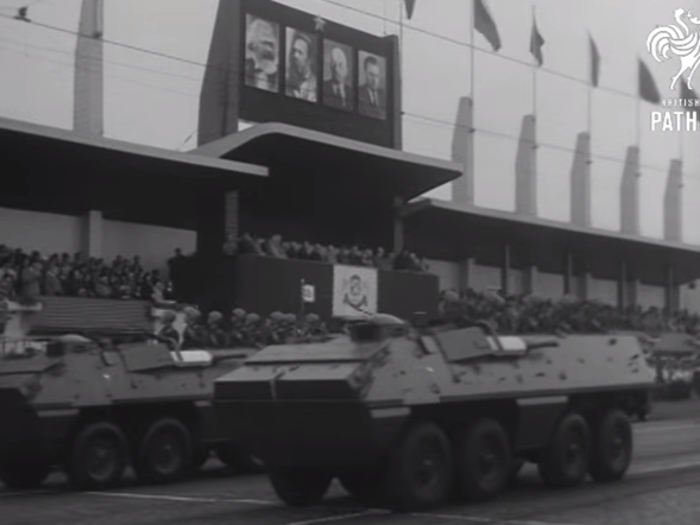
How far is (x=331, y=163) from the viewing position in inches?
1407

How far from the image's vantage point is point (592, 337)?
56.1 feet

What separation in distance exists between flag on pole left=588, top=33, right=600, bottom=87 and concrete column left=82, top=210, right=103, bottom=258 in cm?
2467

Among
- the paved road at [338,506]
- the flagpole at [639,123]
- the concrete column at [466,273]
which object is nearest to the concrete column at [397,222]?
the concrete column at [466,273]

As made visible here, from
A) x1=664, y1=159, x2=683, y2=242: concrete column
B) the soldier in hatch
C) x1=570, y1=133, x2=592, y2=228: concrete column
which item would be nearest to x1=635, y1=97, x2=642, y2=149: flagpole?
x1=664, y1=159, x2=683, y2=242: concrete column

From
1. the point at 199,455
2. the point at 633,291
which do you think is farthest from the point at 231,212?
the point at 633,291

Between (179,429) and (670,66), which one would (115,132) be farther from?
(670,66)

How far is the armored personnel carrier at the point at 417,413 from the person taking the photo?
536 inches

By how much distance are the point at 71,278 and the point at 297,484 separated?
14720 millimetres

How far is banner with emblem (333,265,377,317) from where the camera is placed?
33688mm

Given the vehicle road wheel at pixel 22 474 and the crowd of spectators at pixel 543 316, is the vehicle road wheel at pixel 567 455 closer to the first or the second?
the crowd of spectators at pixel 543 316

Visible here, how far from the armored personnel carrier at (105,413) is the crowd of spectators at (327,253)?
12.9 m

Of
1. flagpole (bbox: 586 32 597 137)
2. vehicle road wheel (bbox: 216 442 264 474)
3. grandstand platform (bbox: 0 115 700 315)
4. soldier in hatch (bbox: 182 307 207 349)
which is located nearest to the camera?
vehicle road wheel (bbox: 216 442 264 474)

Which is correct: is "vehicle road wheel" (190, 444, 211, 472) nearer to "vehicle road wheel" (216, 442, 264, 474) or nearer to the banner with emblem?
"vehicle road wheel" (216, 442, 264, 474)

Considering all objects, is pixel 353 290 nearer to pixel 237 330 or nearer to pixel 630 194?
pixel 237 330
